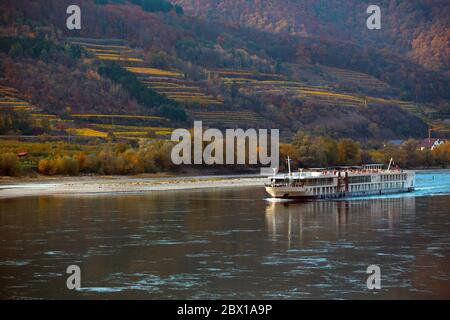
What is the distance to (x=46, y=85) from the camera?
144 m

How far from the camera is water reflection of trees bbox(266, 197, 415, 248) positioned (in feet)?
166

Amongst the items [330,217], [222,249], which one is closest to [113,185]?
[330,217]

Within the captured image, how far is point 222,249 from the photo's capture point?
43.9m

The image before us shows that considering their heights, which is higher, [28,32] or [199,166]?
[28,32]

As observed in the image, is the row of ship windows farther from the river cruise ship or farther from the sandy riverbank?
the sandy riverbank

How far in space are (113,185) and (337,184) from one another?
796 inches

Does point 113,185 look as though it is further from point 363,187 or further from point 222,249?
point 222,249

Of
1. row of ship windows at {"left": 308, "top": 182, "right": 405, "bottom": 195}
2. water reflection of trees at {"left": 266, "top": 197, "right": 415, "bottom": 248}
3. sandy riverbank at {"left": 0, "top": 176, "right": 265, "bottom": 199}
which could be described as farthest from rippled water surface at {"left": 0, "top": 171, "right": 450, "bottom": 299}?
sandy riverbank at {"left": 0, "top": 176, "right": 265, "bottom": 199}

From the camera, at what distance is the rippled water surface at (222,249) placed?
114ft

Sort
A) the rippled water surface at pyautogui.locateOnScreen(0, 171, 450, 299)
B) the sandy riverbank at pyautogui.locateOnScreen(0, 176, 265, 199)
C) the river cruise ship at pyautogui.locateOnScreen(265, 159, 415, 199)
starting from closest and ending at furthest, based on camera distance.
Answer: the rippled water surface at pyautogui.locateOnScreen(0, 171, 450, 299) < the river cruise ship at pyautogui.locateOnScreen(265, 159, 415, 199) < the sandy riverbank at pyautogui.locateOnScreen(0, 176, 265, 199)

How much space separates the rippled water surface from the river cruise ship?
4.77 meters
